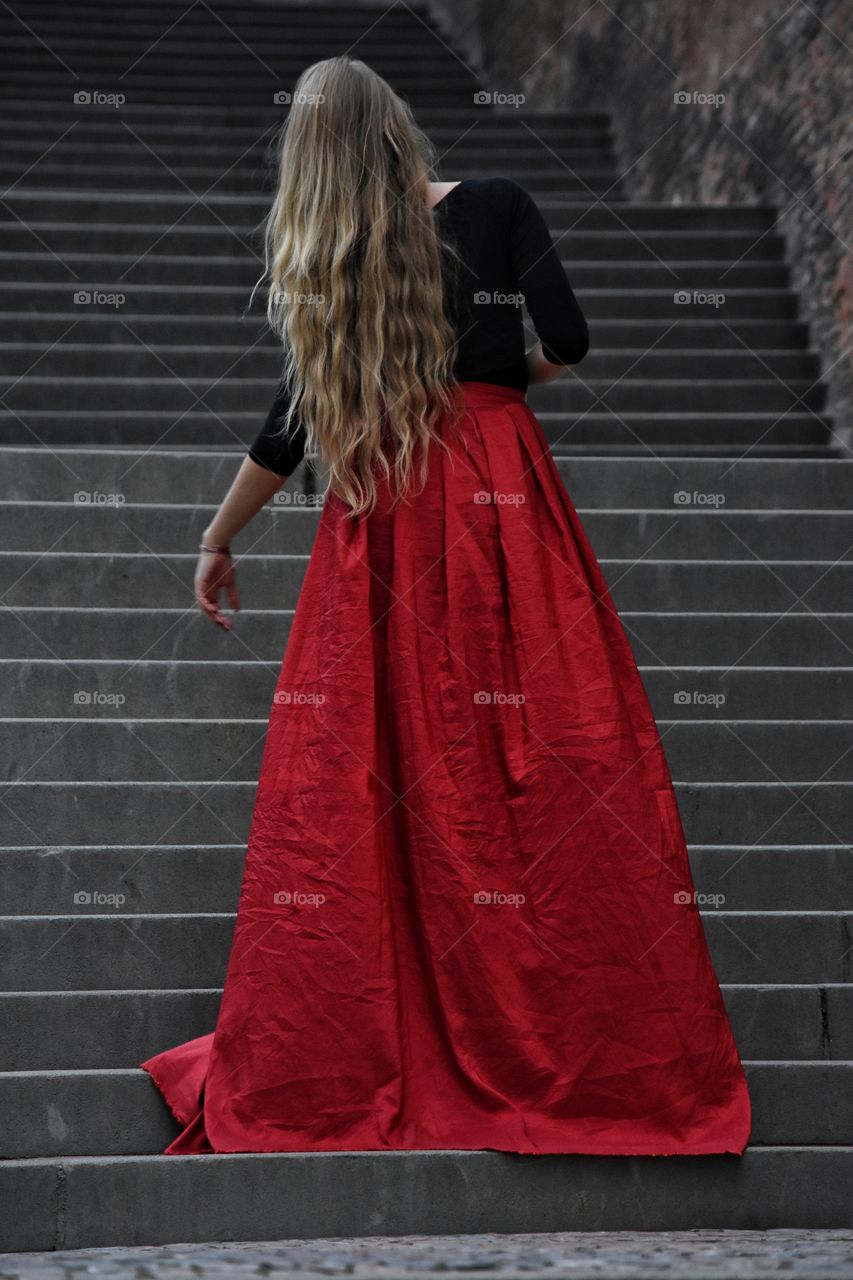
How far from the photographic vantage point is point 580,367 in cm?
612

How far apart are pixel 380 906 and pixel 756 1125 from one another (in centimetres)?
75

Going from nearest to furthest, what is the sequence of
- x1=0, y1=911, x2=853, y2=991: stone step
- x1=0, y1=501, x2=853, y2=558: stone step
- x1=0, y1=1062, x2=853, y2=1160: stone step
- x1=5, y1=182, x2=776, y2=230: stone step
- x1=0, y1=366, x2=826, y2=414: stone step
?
x1=0, y1=1062, x2=853, y2=1160: stone step
x1=0, y1=911, x2=853, y2=991: stone step
x1=0, y1=501, x2=853, y2=558: stone step
x1=0, y1=366, x2=826, y2=414: stone step
x1=5, y1=182, x2=776, y2=230: stone step

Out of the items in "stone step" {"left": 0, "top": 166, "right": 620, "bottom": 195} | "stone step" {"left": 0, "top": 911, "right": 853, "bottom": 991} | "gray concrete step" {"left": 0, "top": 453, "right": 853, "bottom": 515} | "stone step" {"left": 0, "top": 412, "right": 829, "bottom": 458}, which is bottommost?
"stone step" {"left": 0, "top": 911, "right": 853, "bottom": 991}

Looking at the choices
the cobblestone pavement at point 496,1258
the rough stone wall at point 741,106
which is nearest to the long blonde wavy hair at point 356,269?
the cobblestone pavement at point 496,1258

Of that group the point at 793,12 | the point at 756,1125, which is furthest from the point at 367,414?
the point at 793,12

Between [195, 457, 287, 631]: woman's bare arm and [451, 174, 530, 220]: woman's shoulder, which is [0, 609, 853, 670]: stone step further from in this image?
[451, 174, 530, 220]: woman's shoulder

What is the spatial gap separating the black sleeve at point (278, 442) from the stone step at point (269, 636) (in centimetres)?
146

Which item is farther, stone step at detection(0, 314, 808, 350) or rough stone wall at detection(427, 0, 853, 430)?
stone step at detection(0, 314, 808, 350)

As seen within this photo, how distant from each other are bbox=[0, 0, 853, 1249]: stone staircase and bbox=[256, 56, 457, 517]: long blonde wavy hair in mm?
1045

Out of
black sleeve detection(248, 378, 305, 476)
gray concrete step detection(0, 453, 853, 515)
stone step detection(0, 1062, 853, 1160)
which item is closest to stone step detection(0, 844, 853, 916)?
stone step detection(0, 1062, 853, 1160)

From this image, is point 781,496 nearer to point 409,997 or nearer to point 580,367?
point 580,367

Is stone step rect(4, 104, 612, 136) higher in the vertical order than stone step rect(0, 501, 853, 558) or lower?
higher

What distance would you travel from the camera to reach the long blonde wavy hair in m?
2.52

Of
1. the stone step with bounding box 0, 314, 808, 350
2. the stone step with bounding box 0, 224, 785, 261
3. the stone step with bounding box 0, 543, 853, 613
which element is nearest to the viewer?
the stone step with bounding box 0, 543, 853, 613
